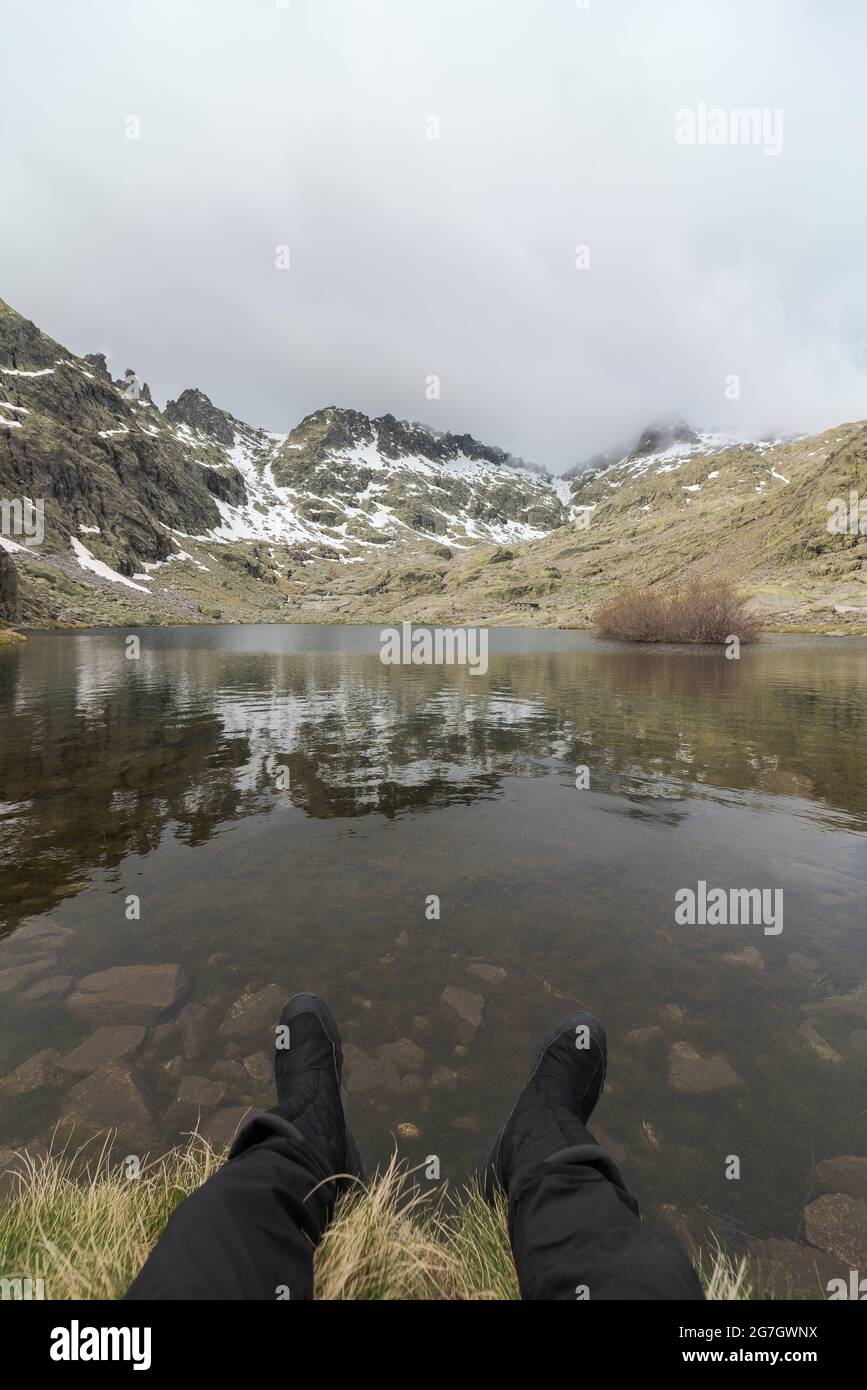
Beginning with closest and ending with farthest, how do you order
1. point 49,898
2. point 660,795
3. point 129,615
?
point 49,898, point 660,795, point 129,615

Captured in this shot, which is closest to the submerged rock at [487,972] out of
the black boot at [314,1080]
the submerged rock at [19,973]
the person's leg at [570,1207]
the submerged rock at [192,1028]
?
the person's leg at [570,1207]

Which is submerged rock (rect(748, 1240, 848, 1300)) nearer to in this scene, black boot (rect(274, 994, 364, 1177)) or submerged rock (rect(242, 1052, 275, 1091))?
black boot (rect(274, 994, 364, 1177))

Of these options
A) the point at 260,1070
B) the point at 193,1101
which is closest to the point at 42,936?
the point at 193,1101

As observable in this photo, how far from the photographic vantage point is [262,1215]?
2729 millimetres

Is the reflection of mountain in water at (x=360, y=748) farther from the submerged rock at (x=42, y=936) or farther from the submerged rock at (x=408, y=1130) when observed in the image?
the submerged rock at (x=408, y=1130)

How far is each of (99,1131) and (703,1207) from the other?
16.0 feet

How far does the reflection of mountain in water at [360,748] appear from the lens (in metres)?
11.9

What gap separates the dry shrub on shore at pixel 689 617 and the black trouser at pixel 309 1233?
275ft

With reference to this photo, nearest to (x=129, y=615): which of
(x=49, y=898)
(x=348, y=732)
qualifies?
(x=348, y=732)

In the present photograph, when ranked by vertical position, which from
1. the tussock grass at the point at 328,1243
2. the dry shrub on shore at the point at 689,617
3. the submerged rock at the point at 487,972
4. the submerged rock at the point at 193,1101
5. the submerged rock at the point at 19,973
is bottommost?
the submerged rock at the point at 193,1101

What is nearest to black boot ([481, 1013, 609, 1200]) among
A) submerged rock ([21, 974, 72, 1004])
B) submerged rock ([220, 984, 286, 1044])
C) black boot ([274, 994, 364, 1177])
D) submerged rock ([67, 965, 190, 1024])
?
black boot ([274, 994, 364, 1177])

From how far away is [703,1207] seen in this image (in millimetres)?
3875

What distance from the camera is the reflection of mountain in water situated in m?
11.9
